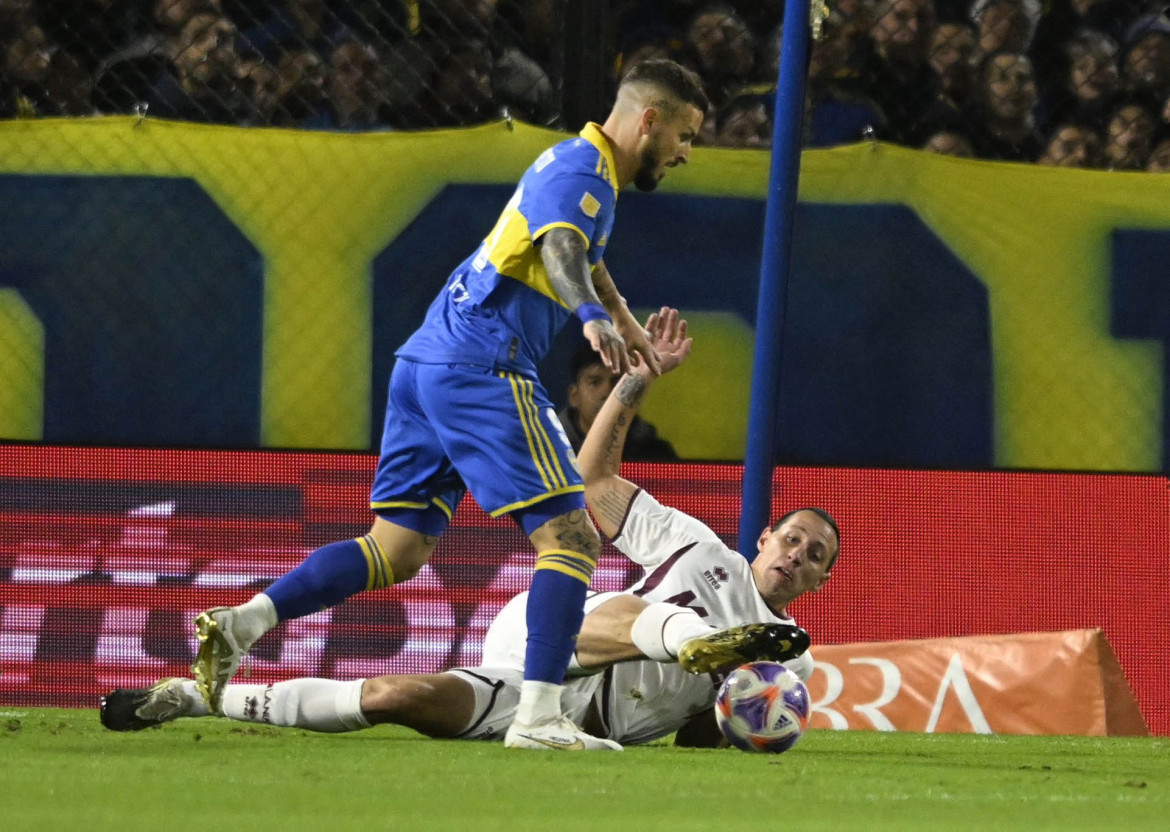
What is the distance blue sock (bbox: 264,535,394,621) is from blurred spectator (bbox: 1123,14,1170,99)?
482cm

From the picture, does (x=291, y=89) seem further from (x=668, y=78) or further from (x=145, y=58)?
(x=668, y=78)

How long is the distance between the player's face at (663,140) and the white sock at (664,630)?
1160 millimetres

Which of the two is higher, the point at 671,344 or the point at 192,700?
the point at 671,344

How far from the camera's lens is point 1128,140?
8.05 m

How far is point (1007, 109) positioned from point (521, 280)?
3.92 meters

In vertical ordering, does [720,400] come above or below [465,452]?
above

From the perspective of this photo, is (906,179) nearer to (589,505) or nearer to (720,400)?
(720,400)

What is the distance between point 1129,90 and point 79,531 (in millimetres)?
4962

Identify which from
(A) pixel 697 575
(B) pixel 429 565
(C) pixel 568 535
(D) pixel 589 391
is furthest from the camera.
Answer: (D) pixel 589 391

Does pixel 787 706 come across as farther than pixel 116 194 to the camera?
No

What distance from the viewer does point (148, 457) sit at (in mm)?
6973

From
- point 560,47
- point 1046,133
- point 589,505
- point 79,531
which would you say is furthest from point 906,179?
point 79,531

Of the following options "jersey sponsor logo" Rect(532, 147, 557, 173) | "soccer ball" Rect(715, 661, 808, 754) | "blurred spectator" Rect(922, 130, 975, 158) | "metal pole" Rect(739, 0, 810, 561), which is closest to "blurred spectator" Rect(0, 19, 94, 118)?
"metal pole" Rect(739, 0, 810, 561)

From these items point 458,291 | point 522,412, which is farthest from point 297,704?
point 458,291
